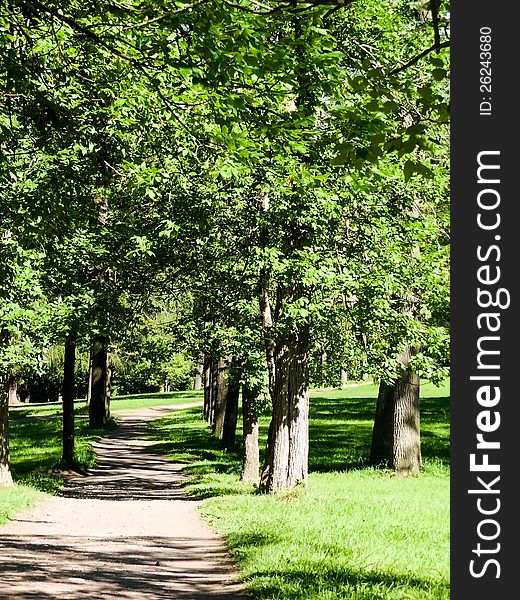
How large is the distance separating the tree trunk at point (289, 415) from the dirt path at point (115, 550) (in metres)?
1.62

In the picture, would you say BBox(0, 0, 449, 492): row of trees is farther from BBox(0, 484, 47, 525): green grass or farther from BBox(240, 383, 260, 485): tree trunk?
BBox(0, 484, 47, 525): green grass

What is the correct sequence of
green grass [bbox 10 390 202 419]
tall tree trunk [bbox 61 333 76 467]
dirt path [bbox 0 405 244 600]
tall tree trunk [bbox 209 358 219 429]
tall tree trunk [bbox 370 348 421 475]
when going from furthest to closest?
green grass [bbox 10 390 202 419] → tall tree trunk [bbox 209 358 219 429] → tall tree trunk [bbox 61 333 76 467] → tall tree trunk [bbox 370 348 421 475] → dirt path [bbox 0 405 244 600]

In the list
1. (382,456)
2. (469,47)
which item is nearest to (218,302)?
(382,456)

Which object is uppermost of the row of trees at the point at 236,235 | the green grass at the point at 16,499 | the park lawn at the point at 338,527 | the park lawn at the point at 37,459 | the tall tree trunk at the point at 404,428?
the row of trees at the point at 236,235

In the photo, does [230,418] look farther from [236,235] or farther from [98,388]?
[236,235]

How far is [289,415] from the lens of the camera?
14.4 meters

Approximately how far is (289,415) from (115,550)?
472 cm

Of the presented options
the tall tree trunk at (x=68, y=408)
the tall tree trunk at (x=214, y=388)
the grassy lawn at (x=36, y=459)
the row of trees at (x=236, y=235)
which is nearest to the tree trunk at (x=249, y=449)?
the row of trees at (x=236, y=235)

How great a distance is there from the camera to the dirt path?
8.13 m

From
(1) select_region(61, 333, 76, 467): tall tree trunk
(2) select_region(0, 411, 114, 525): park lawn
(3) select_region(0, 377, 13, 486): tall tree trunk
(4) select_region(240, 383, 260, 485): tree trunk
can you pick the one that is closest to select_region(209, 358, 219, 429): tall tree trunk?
(2) select_region(0, 411, 114, 525): park lawn

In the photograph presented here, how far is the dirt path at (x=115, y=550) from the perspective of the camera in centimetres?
813

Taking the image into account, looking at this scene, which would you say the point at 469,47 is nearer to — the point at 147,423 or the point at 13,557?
the point at 13,557

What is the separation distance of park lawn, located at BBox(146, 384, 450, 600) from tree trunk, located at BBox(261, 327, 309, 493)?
1.37 feet

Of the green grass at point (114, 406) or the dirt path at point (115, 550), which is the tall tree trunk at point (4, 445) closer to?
the dirt path at point (115, 550)
